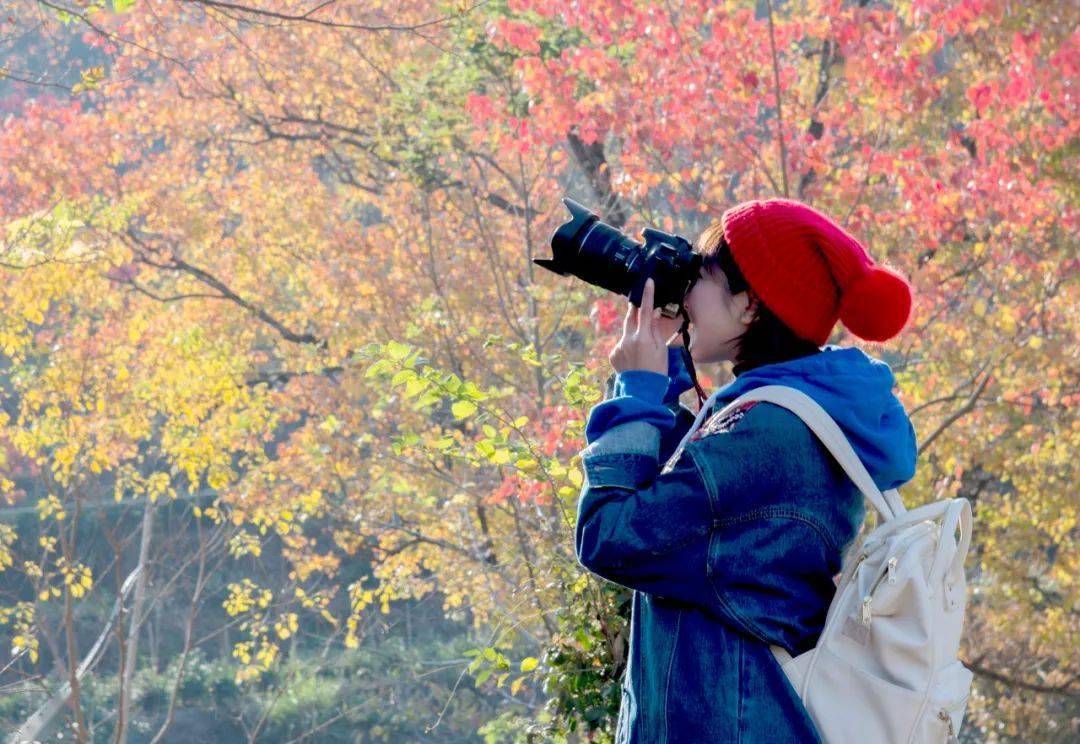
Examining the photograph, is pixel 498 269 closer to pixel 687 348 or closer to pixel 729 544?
pixel 687 348

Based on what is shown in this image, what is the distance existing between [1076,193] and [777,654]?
20.2ft

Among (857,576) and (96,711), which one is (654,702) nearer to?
(857,576)

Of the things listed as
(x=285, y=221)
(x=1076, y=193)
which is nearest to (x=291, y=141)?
(x=285, y=221)

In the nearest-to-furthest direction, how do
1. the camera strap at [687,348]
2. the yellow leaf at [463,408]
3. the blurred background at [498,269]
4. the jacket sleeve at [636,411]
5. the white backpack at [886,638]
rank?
the white backpack at [886,638] → the jacket sleeve at [636,411] → the camera strap at [687,348] → the yellow leaf at [463,408] → the blurred background at [498,269]

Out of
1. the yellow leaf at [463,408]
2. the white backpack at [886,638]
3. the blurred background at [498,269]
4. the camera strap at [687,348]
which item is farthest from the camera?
the blurred background at [498,269]

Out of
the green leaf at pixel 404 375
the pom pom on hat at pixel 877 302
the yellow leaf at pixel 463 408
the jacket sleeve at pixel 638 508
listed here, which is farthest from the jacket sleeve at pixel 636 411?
the green leaf at pixel 404 375

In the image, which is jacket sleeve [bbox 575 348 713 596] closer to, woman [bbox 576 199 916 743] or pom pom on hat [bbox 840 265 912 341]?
woman [bbox 576 199 916 743]

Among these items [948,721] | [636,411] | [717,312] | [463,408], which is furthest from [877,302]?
[463,408]

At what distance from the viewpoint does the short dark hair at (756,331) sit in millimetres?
1635

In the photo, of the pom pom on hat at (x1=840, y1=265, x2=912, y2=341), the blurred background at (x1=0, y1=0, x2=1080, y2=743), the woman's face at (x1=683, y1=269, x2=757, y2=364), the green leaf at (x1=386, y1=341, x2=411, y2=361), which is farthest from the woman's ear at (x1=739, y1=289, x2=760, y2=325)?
the green leaf at (x1=386, y1=341, x2=411, y2=361)

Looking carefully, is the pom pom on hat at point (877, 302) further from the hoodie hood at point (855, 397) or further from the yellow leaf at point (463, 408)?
the yellow leaf at point (463, 408)

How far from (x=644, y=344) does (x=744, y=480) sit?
0.84ft

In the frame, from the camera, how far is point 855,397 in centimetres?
155

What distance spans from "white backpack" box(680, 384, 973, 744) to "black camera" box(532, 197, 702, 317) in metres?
0.21
